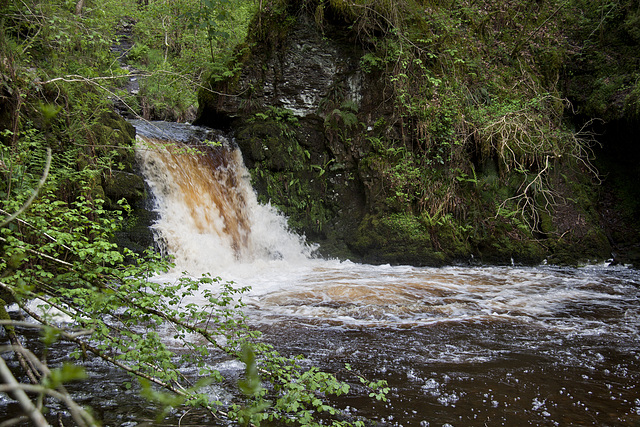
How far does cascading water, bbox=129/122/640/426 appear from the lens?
11.1 ft

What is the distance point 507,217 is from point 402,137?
297cm

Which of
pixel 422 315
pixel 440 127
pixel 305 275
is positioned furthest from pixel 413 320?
pixel 440 127

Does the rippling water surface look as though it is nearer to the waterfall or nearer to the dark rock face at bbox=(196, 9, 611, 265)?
the waterfall

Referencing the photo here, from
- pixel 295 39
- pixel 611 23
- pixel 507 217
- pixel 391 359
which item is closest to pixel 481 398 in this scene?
pixel 391 359

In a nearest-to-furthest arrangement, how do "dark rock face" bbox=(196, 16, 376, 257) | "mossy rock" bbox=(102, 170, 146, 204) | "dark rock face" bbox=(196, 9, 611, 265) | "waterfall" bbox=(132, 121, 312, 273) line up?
"mossy rock" bbox=(102, 170, 146, 204) → "waterfall" bbox=(132, 121, 312, 273) → "dark rock face" bbox=(196, 9, 611, 265) → "dark rock face" bbox=(196, 16, 376, 257)

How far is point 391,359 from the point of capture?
4.16 meters

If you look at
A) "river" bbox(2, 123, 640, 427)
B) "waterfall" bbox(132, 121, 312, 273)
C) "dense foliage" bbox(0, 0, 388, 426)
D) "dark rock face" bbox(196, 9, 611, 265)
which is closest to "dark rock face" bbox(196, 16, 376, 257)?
"dark rock face" bbox(196, 9, 611, 265)

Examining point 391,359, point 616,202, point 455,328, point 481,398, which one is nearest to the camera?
point 481,398

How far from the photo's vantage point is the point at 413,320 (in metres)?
5.39

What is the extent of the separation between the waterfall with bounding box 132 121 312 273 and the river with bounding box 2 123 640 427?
0.09 ft

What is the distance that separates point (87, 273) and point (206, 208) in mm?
6395

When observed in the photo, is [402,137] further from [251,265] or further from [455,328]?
[455,328]

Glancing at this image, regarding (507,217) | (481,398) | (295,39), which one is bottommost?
(481,398)

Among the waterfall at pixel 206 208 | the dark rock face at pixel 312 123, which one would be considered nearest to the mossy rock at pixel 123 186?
the waterfall at pixel 206 208
